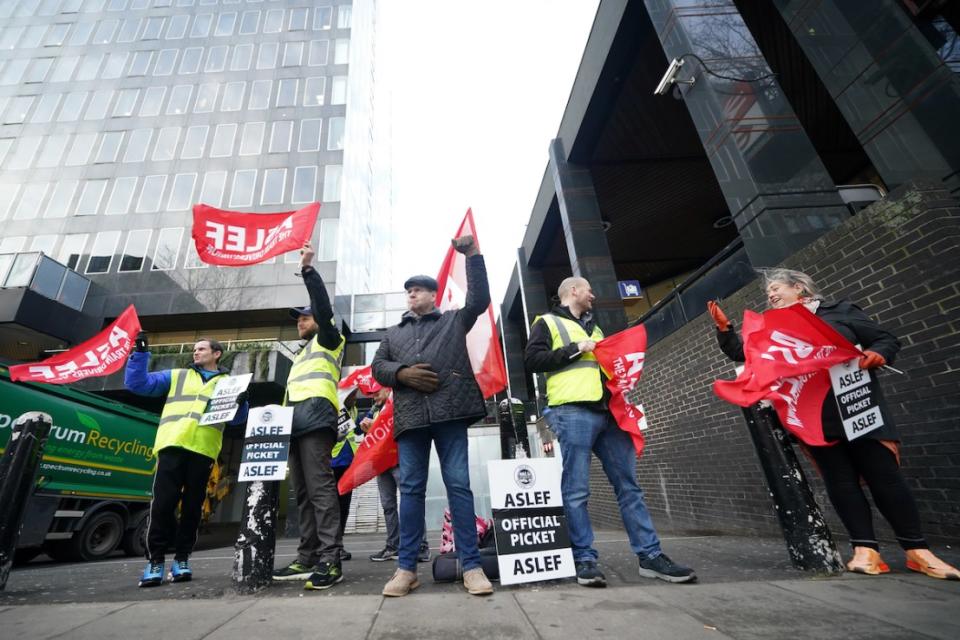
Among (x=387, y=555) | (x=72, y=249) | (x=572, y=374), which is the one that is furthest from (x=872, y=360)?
(x=72, y=249)

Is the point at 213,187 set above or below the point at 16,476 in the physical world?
above

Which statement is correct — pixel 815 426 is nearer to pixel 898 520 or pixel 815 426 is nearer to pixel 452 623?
pixel 898 520

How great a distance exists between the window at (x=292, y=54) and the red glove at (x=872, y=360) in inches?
1306

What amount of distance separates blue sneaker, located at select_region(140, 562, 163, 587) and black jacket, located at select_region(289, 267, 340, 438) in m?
1.37

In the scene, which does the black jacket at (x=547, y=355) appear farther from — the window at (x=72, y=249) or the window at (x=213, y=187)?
the window at (x=72, y=249)

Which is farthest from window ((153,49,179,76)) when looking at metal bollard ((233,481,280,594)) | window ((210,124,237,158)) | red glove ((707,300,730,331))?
red glove ((707,300,730,331))

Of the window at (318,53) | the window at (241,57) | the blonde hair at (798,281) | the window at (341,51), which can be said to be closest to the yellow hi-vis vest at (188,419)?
the blonde hair at (798,281)

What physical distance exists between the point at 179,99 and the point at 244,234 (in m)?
29.6

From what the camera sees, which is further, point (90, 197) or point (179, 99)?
point (179, 99)

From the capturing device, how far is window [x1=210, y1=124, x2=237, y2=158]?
78.3ft

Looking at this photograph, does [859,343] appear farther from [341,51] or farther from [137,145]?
[341,51]

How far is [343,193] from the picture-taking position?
22.9 metres

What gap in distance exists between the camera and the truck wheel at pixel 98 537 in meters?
6.69

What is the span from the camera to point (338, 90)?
26.0 meters
